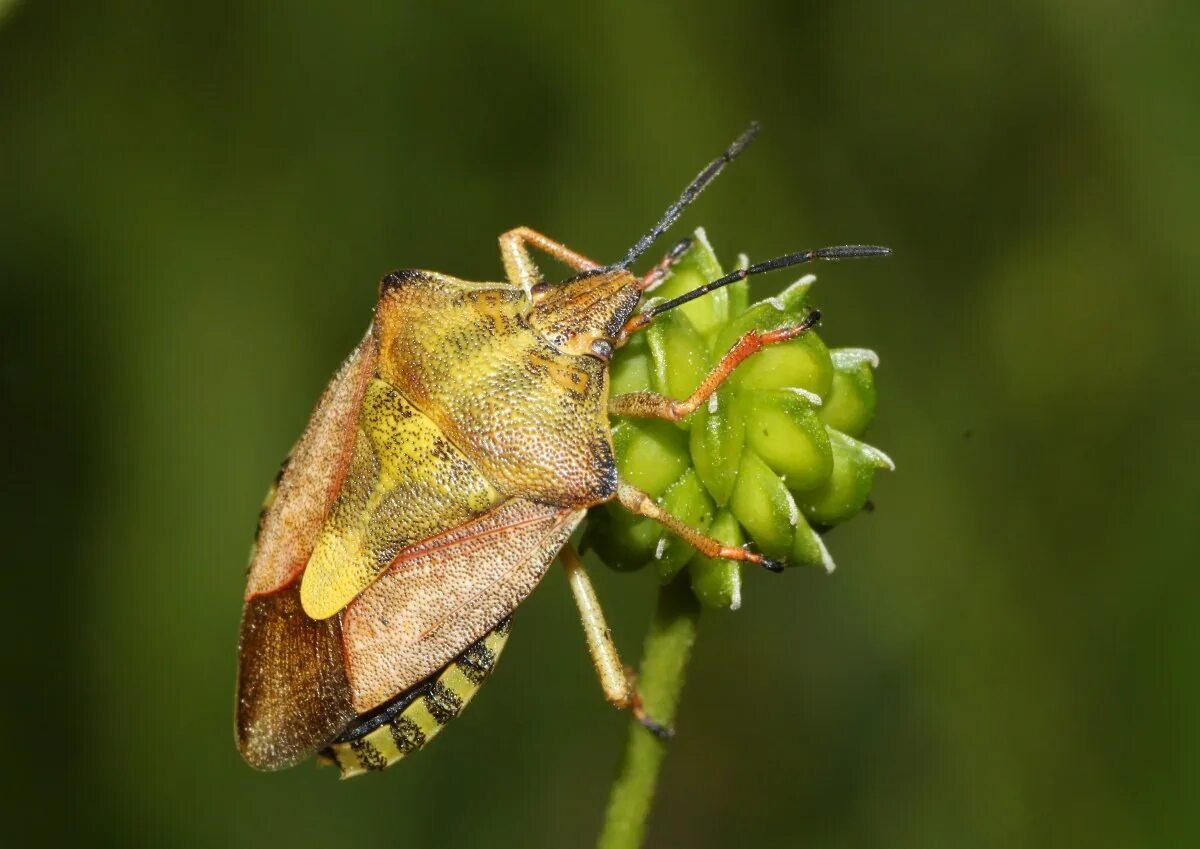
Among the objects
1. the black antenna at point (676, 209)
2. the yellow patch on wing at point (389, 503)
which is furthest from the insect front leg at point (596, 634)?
the black antenna at point (676, 209)

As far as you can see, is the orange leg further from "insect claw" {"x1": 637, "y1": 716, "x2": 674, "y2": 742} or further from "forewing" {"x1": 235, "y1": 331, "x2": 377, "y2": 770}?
"forewing" {"x1": 235, "y1": 331, "x2": 377, "y2": 770}

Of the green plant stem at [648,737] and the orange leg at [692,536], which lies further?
the orange leg at [692,536]

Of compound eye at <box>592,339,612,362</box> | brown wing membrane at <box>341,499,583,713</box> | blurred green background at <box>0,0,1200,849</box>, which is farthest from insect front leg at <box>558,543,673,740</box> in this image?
blurred green background at <box>0,0,1200,849</box>

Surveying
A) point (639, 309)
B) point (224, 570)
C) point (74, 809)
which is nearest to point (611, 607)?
point (224, 570)

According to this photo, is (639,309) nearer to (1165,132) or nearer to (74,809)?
(1165,132)

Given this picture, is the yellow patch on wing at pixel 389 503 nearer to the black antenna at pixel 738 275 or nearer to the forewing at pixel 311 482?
the forewing at pixel 311 482

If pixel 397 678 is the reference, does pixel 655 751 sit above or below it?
below
